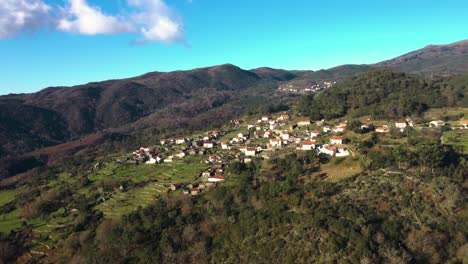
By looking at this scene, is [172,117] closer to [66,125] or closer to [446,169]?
[66,125]

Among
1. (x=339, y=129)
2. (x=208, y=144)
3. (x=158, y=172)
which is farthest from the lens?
(x=208, y=144)

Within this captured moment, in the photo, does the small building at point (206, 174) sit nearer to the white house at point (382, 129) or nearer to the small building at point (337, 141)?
the small building at point (337, 141)

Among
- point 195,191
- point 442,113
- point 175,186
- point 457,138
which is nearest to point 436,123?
point 442,113

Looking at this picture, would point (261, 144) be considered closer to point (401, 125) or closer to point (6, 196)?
point (401, 125)

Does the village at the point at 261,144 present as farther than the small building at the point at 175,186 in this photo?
Yes

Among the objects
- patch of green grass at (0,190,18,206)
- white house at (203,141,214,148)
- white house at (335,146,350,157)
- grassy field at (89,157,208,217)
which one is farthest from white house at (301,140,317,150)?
patch of green grass at (0,190,18,206)

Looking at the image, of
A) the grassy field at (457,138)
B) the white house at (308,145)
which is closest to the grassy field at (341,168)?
the white house at (308,145)

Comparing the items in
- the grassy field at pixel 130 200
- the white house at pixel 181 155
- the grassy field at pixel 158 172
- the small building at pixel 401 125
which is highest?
the small building at pixel 401 125

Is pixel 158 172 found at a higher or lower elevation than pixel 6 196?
higher
